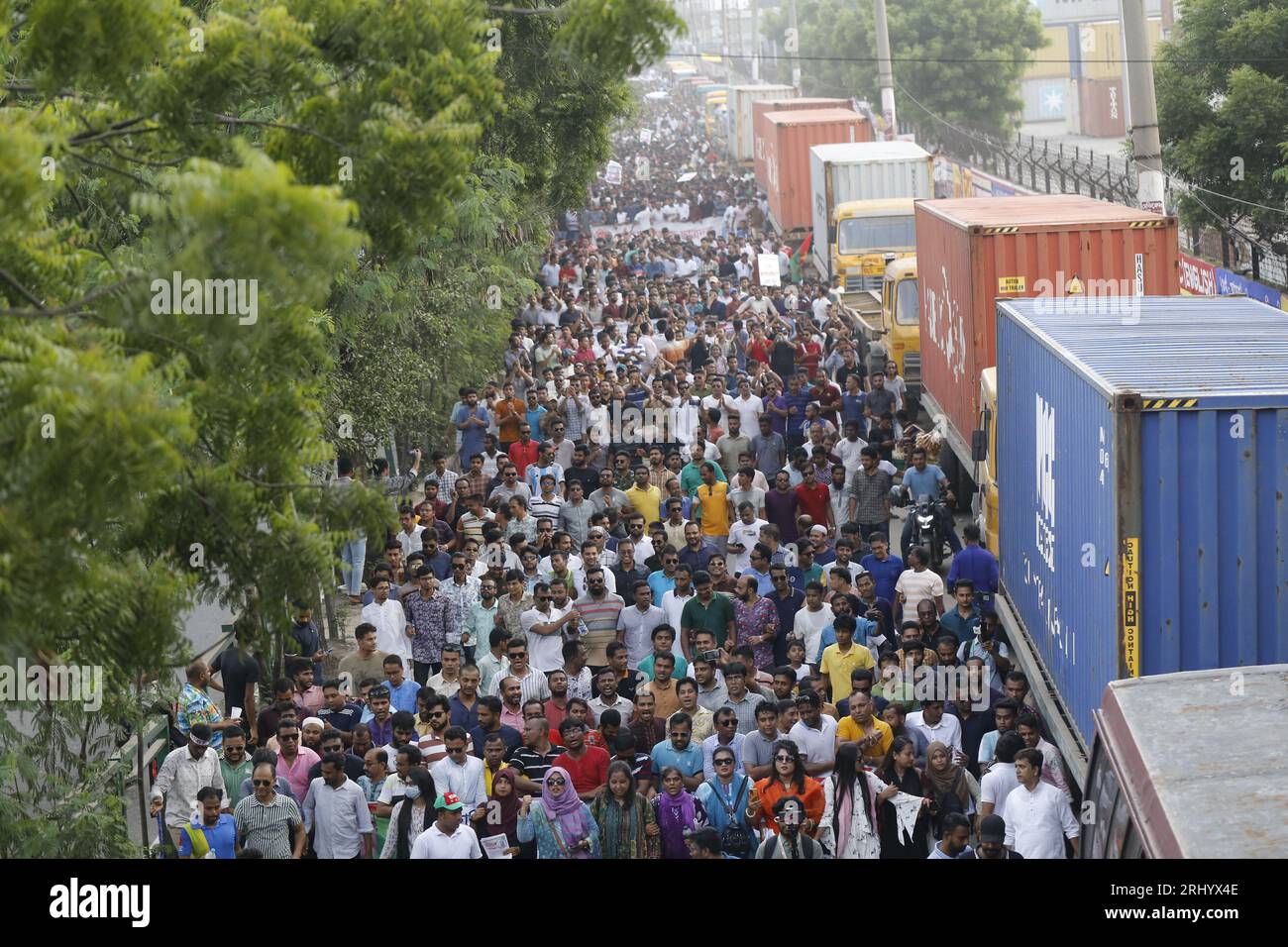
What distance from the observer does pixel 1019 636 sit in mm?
12469

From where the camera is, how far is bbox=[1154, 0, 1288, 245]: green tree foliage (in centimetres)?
2388

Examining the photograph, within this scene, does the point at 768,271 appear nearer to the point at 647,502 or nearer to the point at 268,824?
the point at 647,502

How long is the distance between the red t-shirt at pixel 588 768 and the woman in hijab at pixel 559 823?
516mm

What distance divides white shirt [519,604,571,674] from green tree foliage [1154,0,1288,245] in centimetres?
1485

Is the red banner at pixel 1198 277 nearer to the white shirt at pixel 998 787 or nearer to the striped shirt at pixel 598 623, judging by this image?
the striped shirt at pixel 598 623

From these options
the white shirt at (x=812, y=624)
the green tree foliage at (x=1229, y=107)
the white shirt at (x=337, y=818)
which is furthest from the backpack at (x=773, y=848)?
the green tree foliage at (x=1229, y=107)

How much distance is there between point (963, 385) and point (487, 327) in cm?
722

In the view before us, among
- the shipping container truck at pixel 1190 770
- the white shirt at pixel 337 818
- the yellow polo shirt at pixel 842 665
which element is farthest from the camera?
the yellow polo shirt at pixel 842 665

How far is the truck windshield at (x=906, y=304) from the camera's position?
24438 mm

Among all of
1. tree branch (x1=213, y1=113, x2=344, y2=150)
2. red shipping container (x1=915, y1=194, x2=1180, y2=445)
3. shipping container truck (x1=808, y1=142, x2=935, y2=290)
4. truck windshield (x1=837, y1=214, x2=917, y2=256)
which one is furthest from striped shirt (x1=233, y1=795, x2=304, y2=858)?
truck windshield (x1=837, y1=214, x2=917, y2=256)

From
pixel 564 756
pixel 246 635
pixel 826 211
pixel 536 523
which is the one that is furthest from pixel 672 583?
pixel 826 211

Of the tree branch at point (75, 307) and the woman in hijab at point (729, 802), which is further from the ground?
the tree branch at point (75, 307)

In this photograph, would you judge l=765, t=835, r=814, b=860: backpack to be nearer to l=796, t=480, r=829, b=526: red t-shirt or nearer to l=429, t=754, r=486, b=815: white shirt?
l=429, t=754, r=486, b=815: white shirt

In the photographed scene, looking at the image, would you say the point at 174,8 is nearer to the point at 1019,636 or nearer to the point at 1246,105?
the point at 1019,636
